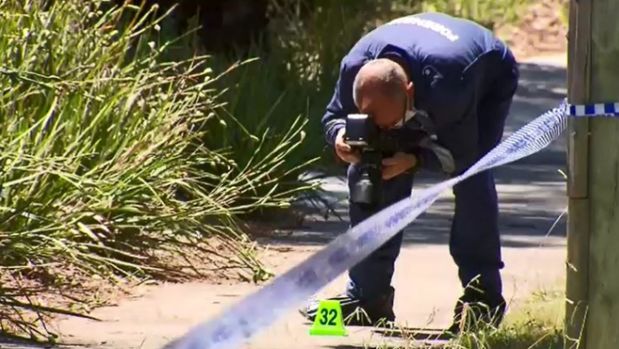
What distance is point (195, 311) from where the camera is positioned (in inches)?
291

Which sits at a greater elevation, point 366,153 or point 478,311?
point 366,153

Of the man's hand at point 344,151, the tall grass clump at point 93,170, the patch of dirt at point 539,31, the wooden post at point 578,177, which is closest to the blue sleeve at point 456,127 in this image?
the man's hand at point 344,151

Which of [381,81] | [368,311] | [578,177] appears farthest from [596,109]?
[368,311]

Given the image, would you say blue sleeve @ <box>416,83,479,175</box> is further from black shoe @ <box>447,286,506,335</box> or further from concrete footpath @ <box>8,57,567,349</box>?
concrete footpath @ <box>8,57,567,349</box>

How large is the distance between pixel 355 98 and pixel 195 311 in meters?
1.50

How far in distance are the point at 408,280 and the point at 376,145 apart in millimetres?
2113

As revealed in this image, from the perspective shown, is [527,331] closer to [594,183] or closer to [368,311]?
[368,311]

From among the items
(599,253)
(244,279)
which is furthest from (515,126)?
(599,253)

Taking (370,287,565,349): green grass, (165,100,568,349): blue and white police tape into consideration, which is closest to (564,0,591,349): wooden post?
(165,100,568,349): blue and white police tape

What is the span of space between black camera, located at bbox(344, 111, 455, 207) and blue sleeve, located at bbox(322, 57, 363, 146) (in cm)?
22

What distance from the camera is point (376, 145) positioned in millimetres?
A: 6340

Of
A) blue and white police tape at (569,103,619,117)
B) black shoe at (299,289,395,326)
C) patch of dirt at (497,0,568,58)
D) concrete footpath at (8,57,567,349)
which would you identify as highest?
blue and white police tape at (569,103,619,117)

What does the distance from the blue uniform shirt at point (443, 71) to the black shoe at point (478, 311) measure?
22.5 inches

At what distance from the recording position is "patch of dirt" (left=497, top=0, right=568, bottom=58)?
88.6 ft
